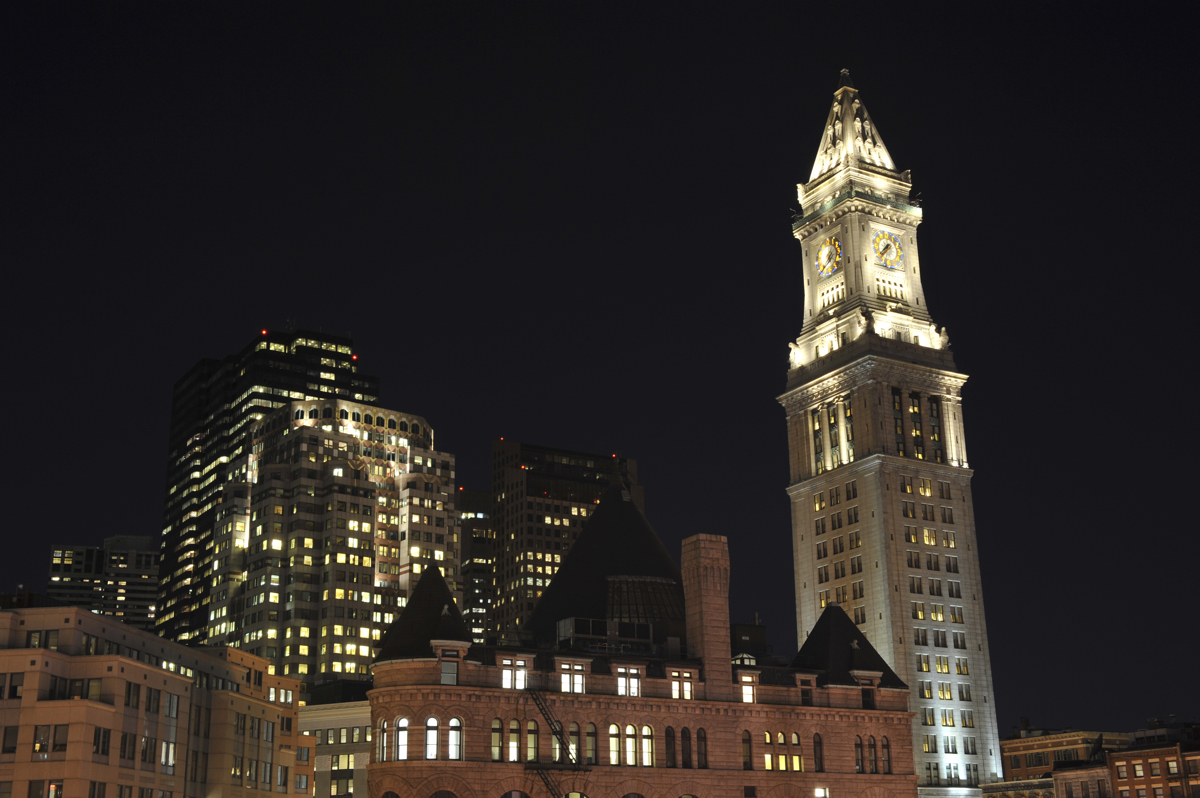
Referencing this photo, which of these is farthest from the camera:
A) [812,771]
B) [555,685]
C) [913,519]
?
[913,519]

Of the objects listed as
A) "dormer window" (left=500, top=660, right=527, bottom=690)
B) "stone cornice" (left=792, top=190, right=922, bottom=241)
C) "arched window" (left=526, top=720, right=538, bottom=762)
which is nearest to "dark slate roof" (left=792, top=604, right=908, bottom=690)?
"arched window" (left=526, top=720, right=538, bottom=762)

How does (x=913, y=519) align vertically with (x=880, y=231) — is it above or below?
below

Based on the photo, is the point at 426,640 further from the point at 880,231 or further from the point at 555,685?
the point at 880,231

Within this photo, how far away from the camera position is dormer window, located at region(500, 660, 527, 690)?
93.2m

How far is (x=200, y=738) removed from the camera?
89375 millimetres

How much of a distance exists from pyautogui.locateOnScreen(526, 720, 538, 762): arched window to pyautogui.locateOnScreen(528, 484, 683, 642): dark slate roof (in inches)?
799

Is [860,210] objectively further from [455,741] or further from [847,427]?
[455,741]

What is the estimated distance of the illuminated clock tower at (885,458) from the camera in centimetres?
14188

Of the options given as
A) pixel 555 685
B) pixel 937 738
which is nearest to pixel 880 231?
pixel 937 738

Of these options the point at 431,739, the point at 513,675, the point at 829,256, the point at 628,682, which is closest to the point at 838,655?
the point at 628,682

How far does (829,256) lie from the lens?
552 ft

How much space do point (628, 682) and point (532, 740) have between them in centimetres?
945

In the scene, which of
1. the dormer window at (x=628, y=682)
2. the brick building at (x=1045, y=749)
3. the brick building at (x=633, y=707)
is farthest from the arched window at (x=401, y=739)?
the brick building at (x=1045, y=749)

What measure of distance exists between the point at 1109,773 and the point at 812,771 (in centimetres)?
5657
